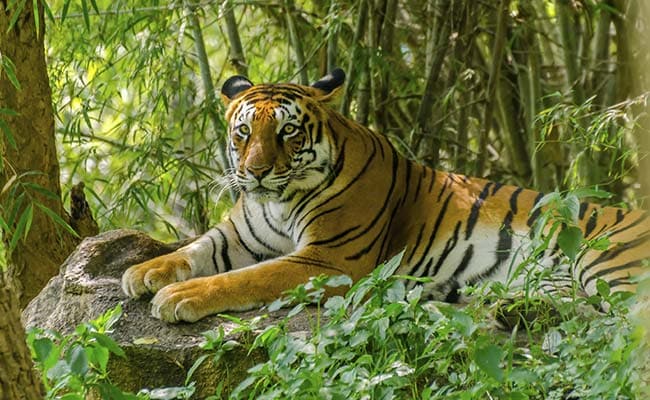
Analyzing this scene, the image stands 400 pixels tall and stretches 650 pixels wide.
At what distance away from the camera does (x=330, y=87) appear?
512 cm

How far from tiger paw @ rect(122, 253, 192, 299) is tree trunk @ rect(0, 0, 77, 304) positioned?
1.96 ft

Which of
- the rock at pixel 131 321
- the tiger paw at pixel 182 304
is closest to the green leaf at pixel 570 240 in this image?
the rock at pixel 131 321

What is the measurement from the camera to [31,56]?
197 inches

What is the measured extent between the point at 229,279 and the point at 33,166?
117 cm

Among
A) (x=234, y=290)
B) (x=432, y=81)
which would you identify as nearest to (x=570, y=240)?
(x=234, y=290)

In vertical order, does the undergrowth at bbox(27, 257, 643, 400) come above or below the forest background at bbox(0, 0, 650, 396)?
below

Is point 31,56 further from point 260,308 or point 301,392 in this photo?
point 301,392

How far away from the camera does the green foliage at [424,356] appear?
3.03m

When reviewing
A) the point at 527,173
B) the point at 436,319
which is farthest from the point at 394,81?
the point at 436,319

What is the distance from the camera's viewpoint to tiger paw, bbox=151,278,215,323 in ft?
13.8

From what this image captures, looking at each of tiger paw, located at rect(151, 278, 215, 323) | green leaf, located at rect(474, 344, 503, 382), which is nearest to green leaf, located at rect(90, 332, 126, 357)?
green leaf, located at rect(474, 344, 503, 382)

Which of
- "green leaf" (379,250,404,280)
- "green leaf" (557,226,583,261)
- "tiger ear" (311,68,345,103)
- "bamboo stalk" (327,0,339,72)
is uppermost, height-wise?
"bamboo stalk" (327,0,339,72)

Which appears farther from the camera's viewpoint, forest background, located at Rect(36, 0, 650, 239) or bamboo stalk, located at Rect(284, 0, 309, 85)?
bamboo stalk, located at Rect(284, 0, 309, 85)

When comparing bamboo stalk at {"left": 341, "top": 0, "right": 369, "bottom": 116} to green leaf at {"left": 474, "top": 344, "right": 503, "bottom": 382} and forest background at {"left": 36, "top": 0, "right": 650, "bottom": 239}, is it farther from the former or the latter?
green leaf at {"left": 474, "top": 344, "right": 503, "bottom": 382}
